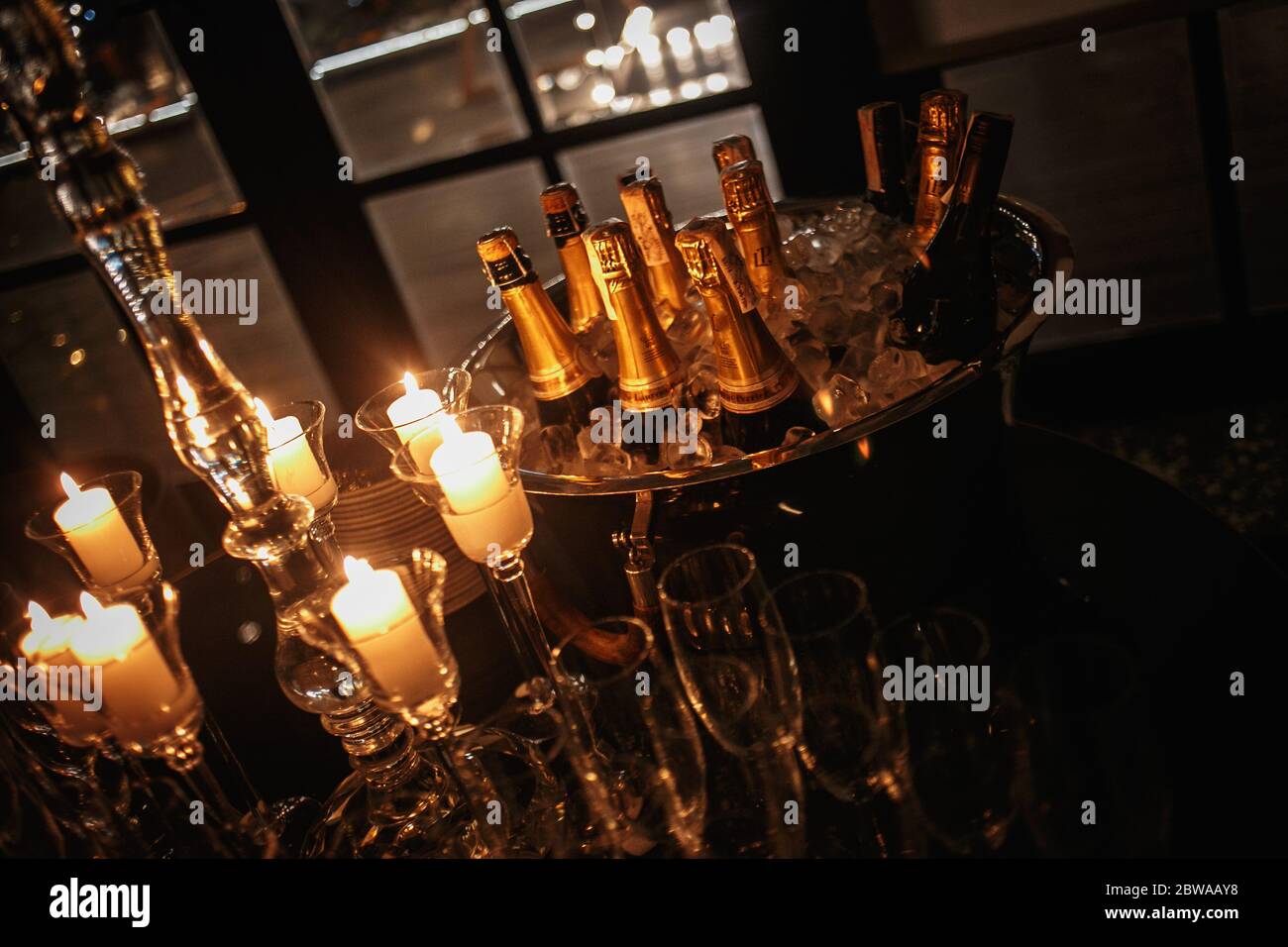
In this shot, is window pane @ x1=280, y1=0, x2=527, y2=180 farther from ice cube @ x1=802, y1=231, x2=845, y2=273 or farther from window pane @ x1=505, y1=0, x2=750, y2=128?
ice cube @ x1=802, y1=231, x2=845, y2=273

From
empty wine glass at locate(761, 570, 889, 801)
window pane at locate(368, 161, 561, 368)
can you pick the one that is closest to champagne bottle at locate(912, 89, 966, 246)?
empty wine glass at locate(761, 570, 889, 801)

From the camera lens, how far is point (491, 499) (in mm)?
843

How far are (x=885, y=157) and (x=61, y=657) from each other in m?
1.09

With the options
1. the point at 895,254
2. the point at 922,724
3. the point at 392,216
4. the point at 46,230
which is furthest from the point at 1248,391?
the point at 46,230

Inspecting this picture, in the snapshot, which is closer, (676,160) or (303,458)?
(303,458)

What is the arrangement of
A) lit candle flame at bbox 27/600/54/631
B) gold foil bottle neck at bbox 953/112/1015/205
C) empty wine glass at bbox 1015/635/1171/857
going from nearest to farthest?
1. empty wine glass at bbox 1015/635/1171/857
2. lit candle flame at bbox 27/600/54/631
3. gold foil bottle neck at bbox 953/112/1015/205

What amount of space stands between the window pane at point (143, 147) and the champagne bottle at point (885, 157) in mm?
1518

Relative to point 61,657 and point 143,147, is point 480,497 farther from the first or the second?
point 143,147

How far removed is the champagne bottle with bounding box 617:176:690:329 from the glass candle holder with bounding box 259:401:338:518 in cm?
42

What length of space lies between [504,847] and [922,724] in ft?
1.18

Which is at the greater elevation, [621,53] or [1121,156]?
[621,53]

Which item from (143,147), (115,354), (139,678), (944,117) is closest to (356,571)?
(139,678)

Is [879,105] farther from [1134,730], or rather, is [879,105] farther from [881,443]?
[1134,730]

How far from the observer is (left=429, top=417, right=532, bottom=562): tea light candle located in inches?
32.9
